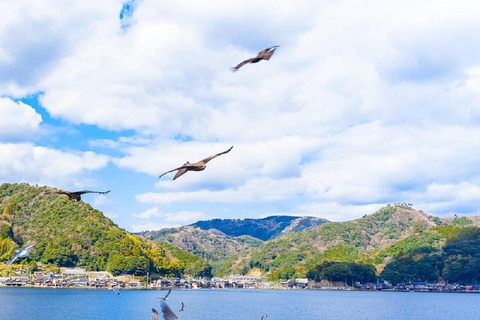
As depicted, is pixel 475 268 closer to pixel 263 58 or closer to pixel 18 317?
pixel 18 317

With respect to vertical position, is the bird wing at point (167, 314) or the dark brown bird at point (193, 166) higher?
the dark brown bird at point (193, 166)

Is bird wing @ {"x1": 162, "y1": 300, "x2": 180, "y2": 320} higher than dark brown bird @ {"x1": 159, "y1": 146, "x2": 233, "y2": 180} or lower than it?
lower

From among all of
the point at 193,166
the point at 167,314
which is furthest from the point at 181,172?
the point at 167,314

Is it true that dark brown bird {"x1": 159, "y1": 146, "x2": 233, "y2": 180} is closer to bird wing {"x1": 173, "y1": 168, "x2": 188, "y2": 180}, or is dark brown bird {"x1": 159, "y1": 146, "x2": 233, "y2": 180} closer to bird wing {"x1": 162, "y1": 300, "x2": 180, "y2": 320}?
bird wing {"x1": 173, "y1": 168, "x2": 188, "y2": 180}

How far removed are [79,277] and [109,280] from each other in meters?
10.8

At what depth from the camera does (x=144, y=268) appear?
19912 centimetres

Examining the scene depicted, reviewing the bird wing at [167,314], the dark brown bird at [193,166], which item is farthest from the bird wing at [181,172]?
the bird wing at [167,314]

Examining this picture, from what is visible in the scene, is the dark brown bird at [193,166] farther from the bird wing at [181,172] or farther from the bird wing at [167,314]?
the bird wing at [167,314]

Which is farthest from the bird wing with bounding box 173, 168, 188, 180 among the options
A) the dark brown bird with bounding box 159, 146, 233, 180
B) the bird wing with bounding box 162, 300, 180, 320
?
the bird wing with bounding box 162, 300, 180, 320

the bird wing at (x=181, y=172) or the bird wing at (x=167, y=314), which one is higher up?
the bird wing at (x=181, y=172)

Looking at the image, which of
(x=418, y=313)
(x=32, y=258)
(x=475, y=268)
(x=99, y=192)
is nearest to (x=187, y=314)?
(x=418, y=313)

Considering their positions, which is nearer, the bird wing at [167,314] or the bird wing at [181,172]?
the bird wing at [167,314]

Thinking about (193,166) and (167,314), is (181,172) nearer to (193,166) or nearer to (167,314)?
(193,166)

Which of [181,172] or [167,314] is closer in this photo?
[167,314]
